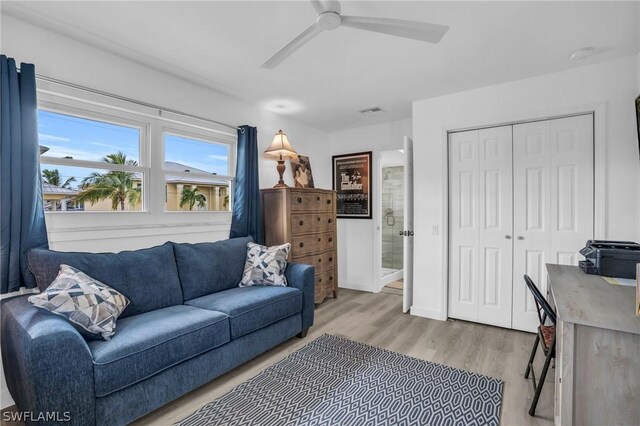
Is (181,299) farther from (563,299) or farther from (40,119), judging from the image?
Result: (563,299)

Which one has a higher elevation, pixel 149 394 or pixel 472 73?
pixel 472 73

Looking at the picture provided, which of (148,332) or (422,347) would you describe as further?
(422,347)

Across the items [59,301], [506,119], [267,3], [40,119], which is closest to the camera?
[59,301]

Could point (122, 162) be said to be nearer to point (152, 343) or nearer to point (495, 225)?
point (152, 343)

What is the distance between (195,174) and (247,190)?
0.54m

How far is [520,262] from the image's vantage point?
2973 mm

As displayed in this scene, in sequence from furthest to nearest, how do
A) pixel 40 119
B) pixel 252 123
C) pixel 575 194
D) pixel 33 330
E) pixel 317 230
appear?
pixel 317 230
pixel 252 123
pixel 575 194
pixel 40 119
pixel 33 330

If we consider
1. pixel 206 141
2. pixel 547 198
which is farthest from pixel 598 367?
pixel 206 141

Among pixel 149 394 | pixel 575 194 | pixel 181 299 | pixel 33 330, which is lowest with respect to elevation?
pixel 149 394

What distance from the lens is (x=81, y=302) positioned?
1.73m

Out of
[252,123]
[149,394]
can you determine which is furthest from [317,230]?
[149,394]

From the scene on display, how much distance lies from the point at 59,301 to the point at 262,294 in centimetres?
129

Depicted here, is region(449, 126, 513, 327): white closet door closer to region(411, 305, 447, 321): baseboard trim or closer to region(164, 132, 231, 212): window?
region(411, 305, 447, 321): baseboard trim

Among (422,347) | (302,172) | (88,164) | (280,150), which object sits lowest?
(422,347)
